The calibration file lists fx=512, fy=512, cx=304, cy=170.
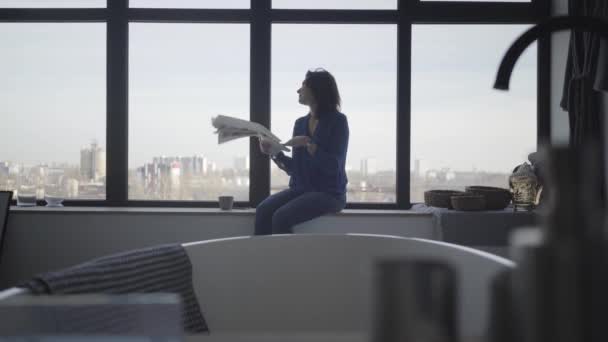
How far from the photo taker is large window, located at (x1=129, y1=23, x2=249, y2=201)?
10.8 feet

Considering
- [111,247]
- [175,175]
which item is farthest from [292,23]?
[111,247]

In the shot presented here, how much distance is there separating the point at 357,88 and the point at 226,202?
110 cm

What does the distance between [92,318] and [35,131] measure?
328 centimetres

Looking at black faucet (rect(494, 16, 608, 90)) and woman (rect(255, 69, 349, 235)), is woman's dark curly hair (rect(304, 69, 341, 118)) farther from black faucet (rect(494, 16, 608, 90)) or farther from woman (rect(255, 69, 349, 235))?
black faucet (rect(494, 16, 608, 90))

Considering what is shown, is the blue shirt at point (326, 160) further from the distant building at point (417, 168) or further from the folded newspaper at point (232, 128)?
the distant building at point (417, 168)

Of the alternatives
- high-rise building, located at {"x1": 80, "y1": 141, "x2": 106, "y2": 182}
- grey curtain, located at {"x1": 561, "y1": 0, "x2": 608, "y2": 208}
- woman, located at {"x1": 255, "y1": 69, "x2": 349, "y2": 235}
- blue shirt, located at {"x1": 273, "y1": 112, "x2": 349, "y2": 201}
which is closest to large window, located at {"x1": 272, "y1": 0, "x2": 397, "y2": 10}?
woman, located at {"x1": 255, "y1": 69, "x2": 349, "y2": 235}

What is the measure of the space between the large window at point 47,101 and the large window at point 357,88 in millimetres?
1199

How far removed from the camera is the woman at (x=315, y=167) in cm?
273

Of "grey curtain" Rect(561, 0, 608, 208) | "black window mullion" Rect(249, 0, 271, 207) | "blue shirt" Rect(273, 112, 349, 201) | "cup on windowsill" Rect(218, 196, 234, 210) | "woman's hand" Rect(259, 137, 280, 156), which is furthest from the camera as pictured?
"black window mullion" Rect(249, 0, 271, 207)

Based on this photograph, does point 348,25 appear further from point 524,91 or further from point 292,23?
point 524,91

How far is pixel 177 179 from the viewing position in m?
3.34

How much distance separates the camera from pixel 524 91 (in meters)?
3.35

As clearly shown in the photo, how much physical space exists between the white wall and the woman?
27 centimetres

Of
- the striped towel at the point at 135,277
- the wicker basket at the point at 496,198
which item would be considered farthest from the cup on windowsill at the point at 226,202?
the striped towel at the point at 135,277
